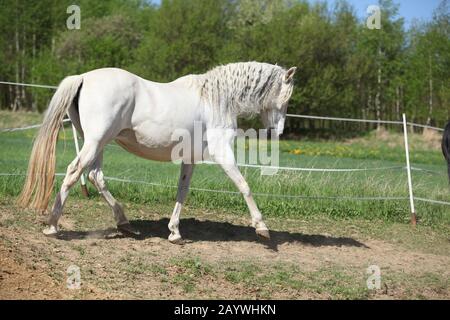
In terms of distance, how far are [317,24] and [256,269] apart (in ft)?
126

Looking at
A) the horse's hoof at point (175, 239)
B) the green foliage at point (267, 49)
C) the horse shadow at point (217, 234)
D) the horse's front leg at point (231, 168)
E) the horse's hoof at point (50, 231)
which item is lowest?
the horse shadow at point (217, 234)

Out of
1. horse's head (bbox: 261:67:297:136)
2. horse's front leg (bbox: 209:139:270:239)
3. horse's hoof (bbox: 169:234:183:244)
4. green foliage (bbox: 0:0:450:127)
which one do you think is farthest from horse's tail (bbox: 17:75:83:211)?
green foliage (bbox: 0:0:450:127)

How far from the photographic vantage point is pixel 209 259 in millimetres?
6281

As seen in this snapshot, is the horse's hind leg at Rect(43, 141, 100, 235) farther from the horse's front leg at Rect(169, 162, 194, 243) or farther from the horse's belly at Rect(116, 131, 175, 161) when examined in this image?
the horse's front leg at Rect(169, 162, 194, 243)

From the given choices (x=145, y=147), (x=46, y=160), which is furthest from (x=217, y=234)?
(x=46, y=160)

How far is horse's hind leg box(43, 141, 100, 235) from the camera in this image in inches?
242

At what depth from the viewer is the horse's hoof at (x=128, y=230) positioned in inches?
273

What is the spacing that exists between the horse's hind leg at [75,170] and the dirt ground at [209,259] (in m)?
0.28

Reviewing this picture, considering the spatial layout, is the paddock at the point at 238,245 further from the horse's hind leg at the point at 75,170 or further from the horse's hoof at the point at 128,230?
the horse's hind leg at the point at 75,170

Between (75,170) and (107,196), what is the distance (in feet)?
2.59

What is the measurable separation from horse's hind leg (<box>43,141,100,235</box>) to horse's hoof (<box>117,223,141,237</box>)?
927 mm

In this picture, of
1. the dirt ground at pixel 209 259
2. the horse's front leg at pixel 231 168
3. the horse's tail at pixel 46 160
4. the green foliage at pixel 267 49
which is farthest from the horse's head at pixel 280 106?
the green foliage at pixel 267 49
